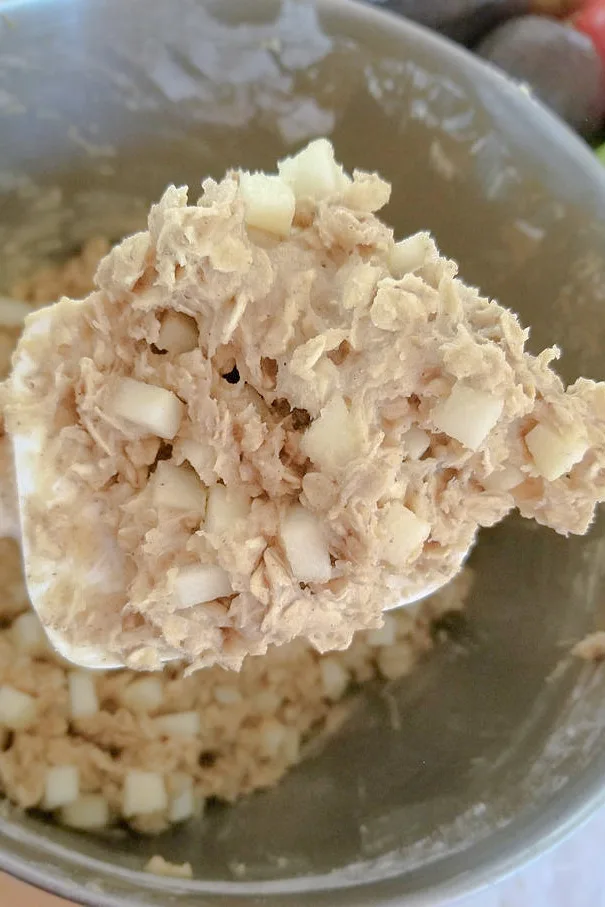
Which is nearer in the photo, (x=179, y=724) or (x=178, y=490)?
(x=178, y=490)

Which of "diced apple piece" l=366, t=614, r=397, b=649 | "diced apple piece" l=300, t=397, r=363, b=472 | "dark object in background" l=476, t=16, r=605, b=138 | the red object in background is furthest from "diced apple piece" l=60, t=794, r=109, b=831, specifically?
the red object in background

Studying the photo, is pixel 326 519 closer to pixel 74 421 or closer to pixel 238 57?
pixel 74 421

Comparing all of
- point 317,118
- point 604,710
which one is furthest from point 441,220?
point 604,710

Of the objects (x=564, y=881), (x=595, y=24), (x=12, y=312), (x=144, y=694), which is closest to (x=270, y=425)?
(x=144, y=694)

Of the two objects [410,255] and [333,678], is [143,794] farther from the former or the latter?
[410,255]

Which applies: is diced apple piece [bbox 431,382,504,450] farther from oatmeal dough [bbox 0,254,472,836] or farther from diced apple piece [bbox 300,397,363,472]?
oatmeal dough [bbox 0,254,472,836]

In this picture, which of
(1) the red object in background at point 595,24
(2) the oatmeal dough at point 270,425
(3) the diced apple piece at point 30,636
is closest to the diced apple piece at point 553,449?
(2) the oatmeal dough at point 270,425

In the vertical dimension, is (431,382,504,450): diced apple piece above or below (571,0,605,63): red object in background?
below
